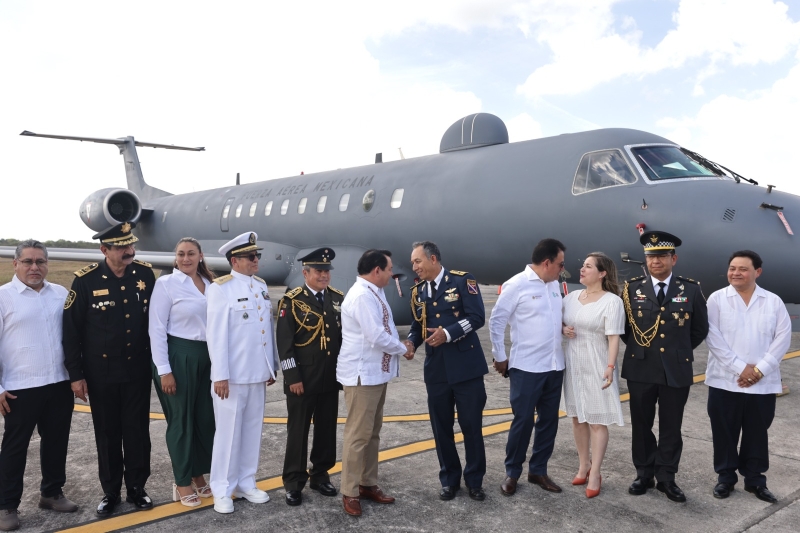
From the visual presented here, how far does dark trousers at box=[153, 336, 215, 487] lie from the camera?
4125 millimetres

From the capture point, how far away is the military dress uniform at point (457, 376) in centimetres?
423

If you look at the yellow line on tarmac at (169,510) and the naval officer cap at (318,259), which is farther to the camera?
the naval officer cap at (318,259)

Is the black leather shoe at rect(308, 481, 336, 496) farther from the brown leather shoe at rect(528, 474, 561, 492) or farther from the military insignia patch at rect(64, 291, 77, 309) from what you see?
the military insignia patch at rect(64, 291, 77, 309)

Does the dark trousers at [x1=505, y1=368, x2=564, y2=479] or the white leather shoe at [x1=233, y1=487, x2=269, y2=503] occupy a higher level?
the dark trousers at [x1=505, y1=368, x2=564, y2=479]

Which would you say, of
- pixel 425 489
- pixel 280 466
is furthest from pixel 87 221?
pixel 425 489

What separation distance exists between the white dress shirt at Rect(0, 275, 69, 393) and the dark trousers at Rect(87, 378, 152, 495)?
0.92ft

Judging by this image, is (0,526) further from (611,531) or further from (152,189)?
(152,189)

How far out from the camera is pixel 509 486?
4.25 m

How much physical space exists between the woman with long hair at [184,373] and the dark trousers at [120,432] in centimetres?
17

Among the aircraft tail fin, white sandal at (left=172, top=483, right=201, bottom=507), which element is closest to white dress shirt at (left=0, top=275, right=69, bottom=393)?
white sandal at (left=172, top=483, right=201, bottom=507)

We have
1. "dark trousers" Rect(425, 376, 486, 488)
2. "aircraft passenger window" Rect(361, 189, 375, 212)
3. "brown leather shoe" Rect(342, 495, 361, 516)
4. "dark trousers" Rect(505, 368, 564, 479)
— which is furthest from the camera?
"aircraft passenger window" Rect(361, 189, 375, 212)

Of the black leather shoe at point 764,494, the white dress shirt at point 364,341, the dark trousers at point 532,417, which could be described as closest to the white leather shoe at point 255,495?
the white dress shirt at point 364,341

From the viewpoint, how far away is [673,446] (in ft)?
13.9

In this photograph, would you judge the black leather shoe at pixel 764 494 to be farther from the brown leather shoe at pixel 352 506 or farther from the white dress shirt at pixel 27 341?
the white dress shirt at pixel 27 341
